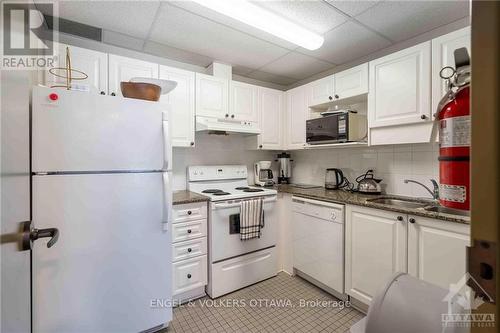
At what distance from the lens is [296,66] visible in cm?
275

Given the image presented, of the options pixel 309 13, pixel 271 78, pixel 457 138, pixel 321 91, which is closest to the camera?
pixel 457 138

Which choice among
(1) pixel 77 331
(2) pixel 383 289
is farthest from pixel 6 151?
(1) pixel 77 331

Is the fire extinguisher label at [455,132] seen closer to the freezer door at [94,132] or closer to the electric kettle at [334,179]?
the freezer door at [94,132]

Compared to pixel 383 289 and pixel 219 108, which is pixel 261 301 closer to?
pixel 383 289

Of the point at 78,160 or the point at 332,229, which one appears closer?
the point at 78,160

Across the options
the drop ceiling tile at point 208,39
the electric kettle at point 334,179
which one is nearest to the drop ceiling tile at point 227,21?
the drop ceiling tile at point 208,39

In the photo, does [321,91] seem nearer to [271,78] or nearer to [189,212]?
[271,78]

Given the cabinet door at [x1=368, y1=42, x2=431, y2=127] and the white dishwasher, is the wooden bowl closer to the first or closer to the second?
the white dishwasher

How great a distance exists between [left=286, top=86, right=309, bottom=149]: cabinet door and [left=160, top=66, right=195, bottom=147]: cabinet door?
1265 mm

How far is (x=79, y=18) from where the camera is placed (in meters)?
1.84

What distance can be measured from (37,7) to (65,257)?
179 centimetres

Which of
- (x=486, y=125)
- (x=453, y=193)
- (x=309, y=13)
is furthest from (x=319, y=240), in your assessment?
(x=486, y=125)

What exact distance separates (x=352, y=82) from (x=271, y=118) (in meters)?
1.02

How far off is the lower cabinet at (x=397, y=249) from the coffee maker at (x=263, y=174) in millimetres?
1174
